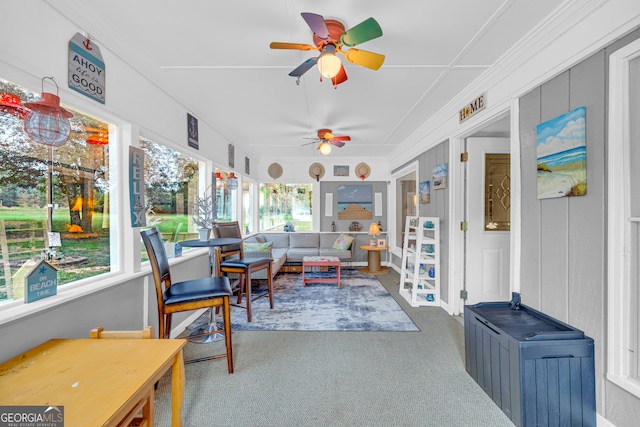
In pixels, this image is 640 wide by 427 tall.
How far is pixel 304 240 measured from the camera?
6332mm

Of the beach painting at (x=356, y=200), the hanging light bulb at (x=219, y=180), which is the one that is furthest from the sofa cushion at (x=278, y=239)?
the hanging light bulb at (x=219, y=180)

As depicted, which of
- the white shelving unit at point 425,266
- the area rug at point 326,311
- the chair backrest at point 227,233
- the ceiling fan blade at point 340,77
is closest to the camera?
the ceiling fan blade at point 340,77

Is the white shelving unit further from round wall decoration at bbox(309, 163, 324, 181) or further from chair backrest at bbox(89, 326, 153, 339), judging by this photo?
chair backrest at bbox(89, 326, 153, 339)

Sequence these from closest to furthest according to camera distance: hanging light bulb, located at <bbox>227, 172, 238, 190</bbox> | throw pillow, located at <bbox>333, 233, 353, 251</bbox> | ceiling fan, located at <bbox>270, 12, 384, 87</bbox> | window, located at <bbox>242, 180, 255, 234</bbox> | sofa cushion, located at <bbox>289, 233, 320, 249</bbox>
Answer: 1. ceiling fan, located at <bbox>270, 12, 384, 87</bbox>
2. hanging light bulb, located at <bbox>227, 172, 238, 190</bbox>
3. window, located at <bbox>242, 180, 255, 234</bbox>
4. throw pillow, located at <bbox>333, 233, 353, 251</bbox>
5. sofa cushion, located at <bbox>289, 233, 320, 249</bbox>

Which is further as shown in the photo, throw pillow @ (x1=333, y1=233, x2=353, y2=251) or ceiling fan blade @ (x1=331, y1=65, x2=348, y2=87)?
throw pillow @ (x1=333, y1=233, x2=353, y2=251)

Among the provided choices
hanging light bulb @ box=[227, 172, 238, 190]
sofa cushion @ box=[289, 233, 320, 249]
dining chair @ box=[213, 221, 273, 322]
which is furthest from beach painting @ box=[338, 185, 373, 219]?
dining chair @ box=[213, 221, 273, 322]

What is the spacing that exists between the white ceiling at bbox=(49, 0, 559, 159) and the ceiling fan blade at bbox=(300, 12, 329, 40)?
0.19 metres

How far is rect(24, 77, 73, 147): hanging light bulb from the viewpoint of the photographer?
141cm

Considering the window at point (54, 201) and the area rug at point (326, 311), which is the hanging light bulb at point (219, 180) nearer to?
the area rug at point (326, 311)

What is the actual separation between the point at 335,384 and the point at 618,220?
1.98m

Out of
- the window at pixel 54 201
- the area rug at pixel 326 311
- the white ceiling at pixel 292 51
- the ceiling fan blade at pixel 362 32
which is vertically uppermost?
the white ceiling at pixel 292 51

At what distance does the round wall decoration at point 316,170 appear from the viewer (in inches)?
259

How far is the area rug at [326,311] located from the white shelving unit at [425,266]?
0.32m

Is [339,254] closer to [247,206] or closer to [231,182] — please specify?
[247,206]
